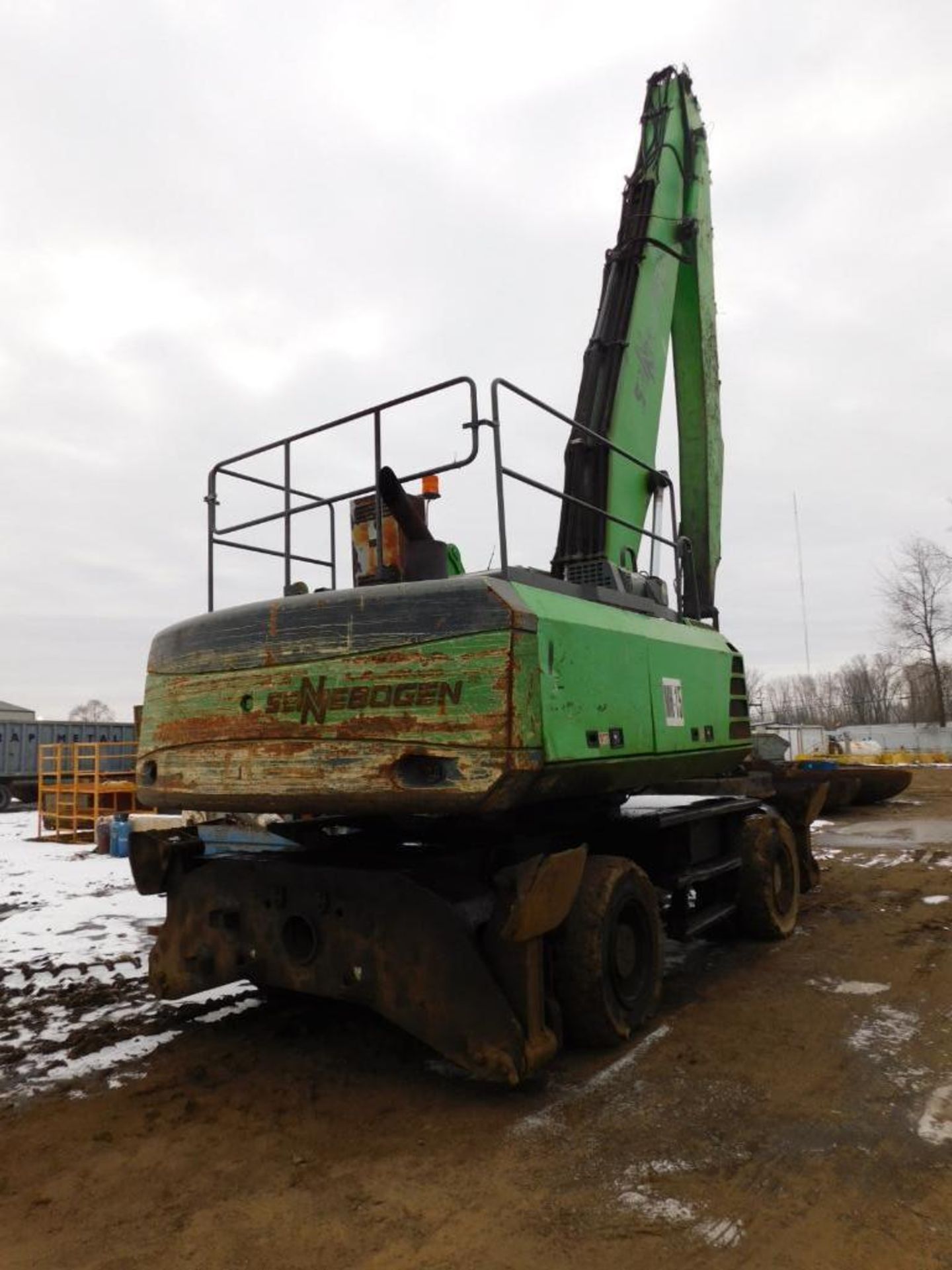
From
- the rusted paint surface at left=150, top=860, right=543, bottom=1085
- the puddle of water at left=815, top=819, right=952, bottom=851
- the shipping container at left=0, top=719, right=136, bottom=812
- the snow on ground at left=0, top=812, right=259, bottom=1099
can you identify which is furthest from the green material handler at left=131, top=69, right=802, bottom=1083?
the shipping container at left=0, top=719, right=136, bottom=812

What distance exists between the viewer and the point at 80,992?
578 centimetres

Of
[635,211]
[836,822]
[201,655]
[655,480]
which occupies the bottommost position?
[836,822]

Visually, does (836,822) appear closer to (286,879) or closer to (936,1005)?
(936,1005)

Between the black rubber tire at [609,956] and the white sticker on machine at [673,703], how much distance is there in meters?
0.82

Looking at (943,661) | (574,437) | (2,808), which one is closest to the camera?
(574,437)

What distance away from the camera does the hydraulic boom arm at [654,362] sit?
6.44m

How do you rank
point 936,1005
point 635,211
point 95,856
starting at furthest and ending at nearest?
1. point 95,856
2. point 635,211
3. point 936,1005

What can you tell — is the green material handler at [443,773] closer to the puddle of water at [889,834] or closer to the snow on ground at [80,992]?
the snow on ground at [80,992]

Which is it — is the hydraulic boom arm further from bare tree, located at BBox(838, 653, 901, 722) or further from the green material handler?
bare tree, located at BBox(838, 653, 901, 722)

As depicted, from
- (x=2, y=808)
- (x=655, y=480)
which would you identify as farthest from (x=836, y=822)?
(x=2, y=808)

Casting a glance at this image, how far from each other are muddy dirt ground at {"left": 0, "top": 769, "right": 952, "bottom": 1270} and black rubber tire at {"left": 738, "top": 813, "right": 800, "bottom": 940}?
136cm

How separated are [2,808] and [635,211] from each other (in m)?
24.1

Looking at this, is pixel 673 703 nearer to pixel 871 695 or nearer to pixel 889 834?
pixel 889 834

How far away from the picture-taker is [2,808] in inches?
976
